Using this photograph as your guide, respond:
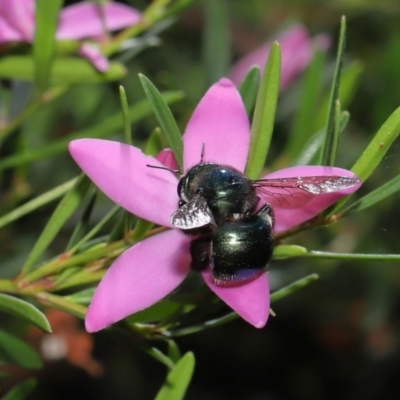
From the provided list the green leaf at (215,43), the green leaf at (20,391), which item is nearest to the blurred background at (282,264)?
the green leaf at (215,43)

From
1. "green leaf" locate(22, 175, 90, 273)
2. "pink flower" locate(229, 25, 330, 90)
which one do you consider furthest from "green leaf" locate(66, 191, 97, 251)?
"pink flower" locate(229, 25, 330, 90)

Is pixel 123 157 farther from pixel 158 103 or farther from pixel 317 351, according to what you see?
pixel 317 351

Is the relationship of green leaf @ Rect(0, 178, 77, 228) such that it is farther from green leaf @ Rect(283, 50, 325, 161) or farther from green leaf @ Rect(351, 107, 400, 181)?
green leaf @ Rect(283, 50, 325, 161)

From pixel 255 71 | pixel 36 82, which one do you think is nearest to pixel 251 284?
pixel 255 71

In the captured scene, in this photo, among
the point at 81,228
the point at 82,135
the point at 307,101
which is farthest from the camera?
the point at 307,101

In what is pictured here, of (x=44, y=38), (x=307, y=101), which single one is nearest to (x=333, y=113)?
(x=44, y=38)

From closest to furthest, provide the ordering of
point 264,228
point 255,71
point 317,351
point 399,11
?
point 264,228 < point 255,71 < point 399,11 < point 317,351

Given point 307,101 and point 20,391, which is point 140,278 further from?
point 307,101
